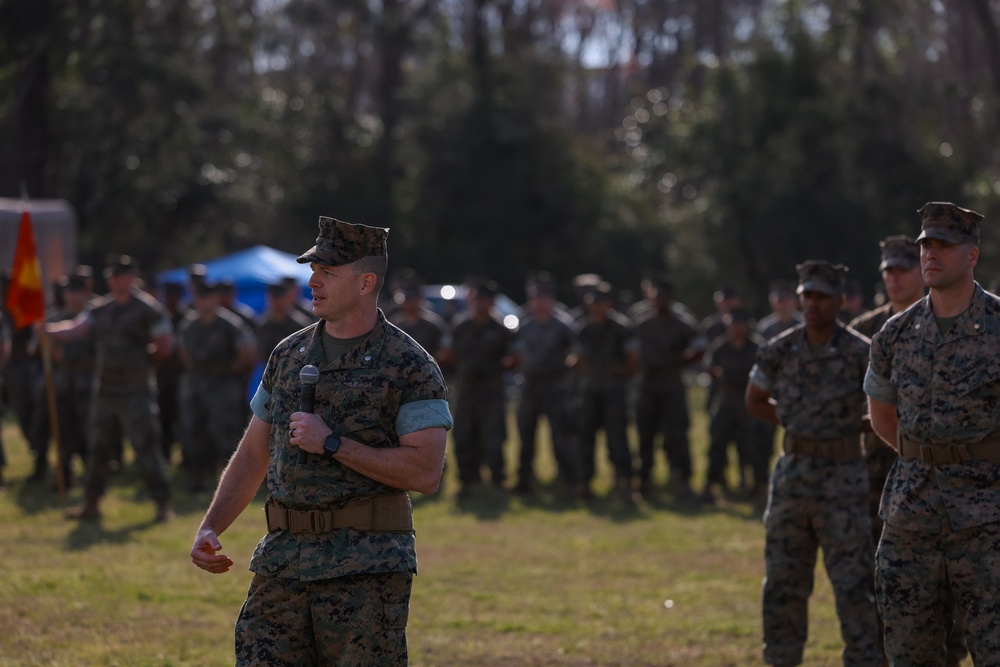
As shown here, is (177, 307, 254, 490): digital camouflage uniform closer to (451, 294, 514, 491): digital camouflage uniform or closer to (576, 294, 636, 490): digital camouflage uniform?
(451, 294, 514, 491): digital camouflage uniform

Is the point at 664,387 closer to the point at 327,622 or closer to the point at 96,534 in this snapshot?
the point at 96,534

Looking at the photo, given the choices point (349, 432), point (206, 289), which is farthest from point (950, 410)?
point (206, 289)

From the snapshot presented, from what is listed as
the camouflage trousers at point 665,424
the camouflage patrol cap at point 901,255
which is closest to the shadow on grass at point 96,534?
the camouflage trousers at point 665,424

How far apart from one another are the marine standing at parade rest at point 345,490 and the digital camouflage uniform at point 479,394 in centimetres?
1114

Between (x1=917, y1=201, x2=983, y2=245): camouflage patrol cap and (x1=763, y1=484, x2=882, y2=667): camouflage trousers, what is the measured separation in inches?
89.2

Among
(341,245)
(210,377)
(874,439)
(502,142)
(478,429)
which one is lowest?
(478,429)

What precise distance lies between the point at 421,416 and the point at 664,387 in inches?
464

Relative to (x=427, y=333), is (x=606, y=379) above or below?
below

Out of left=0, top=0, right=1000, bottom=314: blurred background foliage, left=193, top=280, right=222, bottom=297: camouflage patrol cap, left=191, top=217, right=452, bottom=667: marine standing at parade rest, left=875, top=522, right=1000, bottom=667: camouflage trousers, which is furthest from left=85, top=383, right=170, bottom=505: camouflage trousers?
left=0, top=0, right=1000, bottom=314: blurred background foliage

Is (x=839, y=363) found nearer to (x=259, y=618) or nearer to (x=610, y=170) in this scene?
(x=259, y=618)

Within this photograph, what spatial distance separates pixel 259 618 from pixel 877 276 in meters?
29.8

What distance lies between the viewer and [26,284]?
13523mm

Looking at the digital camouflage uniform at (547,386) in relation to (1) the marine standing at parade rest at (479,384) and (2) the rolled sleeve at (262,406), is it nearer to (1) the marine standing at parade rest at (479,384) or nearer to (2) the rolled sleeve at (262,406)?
(1) the marine standing at parade rest at (479,384)

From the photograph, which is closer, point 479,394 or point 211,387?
point 211,387
